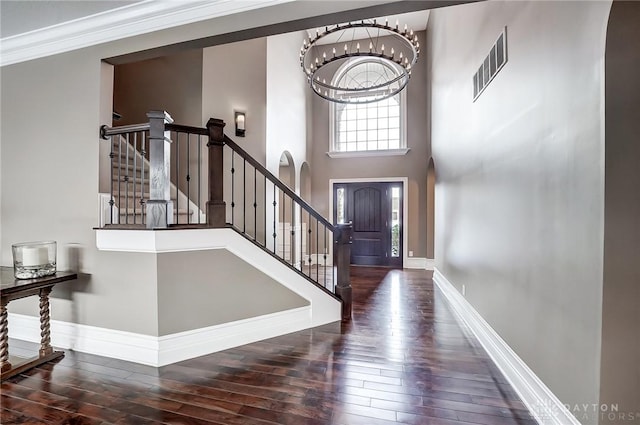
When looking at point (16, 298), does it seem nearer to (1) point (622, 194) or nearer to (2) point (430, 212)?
(1) point (622, 194)

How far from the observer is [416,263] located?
753 cm

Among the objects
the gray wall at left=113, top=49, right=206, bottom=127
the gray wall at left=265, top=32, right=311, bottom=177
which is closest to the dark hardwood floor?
the gray wall at left=113, top=49, right=206, bottom=127

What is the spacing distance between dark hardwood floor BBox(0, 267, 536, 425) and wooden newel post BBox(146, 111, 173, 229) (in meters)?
1.22

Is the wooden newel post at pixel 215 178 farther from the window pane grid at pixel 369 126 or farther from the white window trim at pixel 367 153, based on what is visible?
the window pane grid at pixel 369 126

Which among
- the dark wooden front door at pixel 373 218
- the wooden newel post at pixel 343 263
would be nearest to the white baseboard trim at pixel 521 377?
the wooden newel post at pixel 343 263

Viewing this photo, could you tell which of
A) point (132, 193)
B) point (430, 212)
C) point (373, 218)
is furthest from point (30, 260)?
point (430, 212)

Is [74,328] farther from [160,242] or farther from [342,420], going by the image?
[342,420]

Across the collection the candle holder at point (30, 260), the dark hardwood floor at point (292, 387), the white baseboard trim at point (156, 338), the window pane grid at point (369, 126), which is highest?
the window pane grid at point (369, 126)

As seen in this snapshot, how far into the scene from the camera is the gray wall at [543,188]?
154 cm

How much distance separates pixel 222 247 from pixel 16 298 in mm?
1567

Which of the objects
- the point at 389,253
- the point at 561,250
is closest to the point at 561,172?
the point at 561,250

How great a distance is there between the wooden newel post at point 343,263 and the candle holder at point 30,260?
A: 108 inches

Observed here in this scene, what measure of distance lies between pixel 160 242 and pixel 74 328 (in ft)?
4.29

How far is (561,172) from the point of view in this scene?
1811mm
